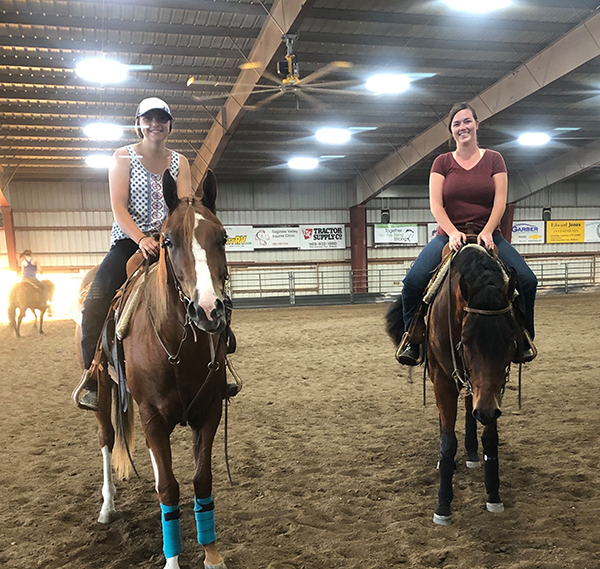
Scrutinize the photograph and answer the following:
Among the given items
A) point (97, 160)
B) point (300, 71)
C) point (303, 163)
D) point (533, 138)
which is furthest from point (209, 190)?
point (533, 138)

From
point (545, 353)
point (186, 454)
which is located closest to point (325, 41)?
point (545, 353)

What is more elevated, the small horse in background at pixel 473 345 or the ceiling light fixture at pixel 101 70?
the ceiling light fixture at pixel 101 70

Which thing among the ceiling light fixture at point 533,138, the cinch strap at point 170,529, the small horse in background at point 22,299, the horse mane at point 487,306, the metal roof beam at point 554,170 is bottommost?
the cinch strap at point 170,529

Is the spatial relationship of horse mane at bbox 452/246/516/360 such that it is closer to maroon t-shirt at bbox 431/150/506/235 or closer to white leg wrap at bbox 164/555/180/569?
maroon t-shirt at bbox 431/150/506/235

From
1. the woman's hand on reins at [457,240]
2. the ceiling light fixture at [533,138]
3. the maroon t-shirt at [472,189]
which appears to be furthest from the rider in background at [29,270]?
the ceiling light fixture at [533,138]

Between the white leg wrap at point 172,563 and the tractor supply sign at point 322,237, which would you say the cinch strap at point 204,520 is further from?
the tractor supply sign at point 322,237

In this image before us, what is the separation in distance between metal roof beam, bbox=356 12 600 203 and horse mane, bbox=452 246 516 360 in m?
9.18

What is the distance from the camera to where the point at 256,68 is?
9.66 metres

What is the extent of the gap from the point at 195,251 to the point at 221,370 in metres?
0.82

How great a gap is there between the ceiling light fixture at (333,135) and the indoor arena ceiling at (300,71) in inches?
11.1

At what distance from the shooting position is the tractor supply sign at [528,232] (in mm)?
22750

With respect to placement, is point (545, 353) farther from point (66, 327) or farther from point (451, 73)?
point (66, 327)

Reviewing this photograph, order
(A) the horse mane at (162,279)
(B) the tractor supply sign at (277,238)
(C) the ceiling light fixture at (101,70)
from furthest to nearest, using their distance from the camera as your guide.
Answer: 1. (B) the tractor supply sign at (277,238)
2. (C) the ceiling light fixture at (101,70)
3. (A) the horse mane at (162,279)

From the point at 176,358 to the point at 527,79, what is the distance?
1177 cm
